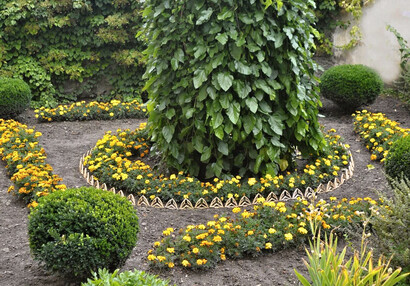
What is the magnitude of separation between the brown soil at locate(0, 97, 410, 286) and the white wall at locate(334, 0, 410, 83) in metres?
2.81

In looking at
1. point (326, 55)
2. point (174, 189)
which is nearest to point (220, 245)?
point (174, 189)

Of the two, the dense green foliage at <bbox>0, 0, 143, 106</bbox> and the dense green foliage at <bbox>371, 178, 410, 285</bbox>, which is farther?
the dense green foliage at <bbox>0, 0, 143, 106</bbox>

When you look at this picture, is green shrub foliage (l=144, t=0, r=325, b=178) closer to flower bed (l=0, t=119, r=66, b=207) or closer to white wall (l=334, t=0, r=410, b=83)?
flower bed (l=0, t=119, r=66, b=207)

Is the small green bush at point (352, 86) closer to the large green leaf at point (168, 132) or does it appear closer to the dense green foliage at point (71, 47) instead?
the dense green foliage at point (71, 47)

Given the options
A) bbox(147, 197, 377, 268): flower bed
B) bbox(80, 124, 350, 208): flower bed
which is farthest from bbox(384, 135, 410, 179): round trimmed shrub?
bbox(80, 124, 350, 208): flower bed

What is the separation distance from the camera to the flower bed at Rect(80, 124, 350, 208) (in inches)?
200

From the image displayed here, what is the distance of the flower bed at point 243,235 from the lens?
→ 3.92 meters

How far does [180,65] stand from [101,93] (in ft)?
16.9

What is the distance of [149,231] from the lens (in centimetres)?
457

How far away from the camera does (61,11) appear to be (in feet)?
31.2

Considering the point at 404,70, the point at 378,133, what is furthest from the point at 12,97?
the point at 404,70

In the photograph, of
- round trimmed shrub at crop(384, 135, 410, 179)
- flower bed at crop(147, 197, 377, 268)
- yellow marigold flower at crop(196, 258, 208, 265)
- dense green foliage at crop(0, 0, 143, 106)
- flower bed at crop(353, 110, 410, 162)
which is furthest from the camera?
dense green foliage at crop(0, 0, 143, 106)

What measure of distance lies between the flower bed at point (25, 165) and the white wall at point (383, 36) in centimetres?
672

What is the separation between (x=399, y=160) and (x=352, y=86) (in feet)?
12.0
